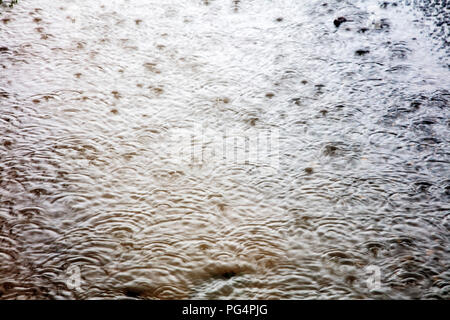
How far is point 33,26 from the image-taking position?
4.98 m

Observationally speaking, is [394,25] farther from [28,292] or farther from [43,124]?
[28,292]

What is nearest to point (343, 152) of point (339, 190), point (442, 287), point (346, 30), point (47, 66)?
point (339, 190)

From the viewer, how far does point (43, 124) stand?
3613 mm

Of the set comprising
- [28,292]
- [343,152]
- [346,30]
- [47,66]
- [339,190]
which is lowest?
[28,292]

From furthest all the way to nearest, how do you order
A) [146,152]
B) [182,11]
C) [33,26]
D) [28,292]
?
[182,11], [33,26], [146,152], [28,292]

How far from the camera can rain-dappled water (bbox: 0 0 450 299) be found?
8.46 feet

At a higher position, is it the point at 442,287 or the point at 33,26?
the point at 33,26

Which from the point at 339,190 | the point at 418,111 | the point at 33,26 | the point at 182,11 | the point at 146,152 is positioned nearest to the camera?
the point at 339,190

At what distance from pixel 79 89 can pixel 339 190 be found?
2.51 meters

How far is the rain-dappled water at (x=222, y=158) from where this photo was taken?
258 centimetres

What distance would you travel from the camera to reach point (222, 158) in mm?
3385

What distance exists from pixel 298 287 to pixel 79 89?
8.94ft

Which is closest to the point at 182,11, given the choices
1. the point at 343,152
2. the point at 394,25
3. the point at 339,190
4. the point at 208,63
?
the point at 208,63

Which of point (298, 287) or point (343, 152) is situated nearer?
point (298, 287)
